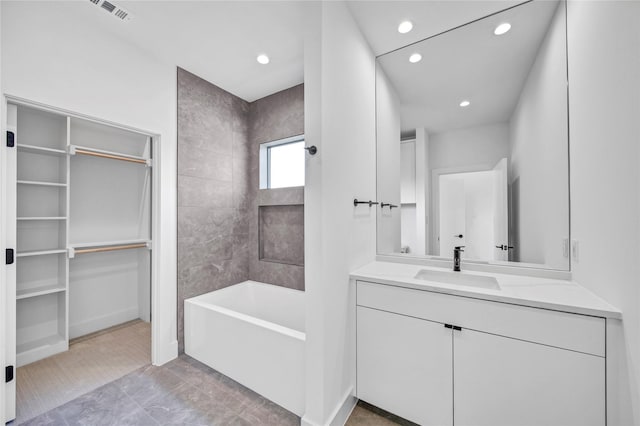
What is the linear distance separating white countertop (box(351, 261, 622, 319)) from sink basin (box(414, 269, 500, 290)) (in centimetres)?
4

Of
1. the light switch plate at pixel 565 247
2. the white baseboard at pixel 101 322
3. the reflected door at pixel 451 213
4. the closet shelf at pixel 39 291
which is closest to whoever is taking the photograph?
the light switch plate at pixel 565 247

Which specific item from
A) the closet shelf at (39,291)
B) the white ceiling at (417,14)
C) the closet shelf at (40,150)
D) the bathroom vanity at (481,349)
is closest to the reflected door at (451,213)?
the bathroom vanity at (481,349)

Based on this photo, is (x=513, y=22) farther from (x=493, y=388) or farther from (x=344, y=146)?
(x=493, y=388)

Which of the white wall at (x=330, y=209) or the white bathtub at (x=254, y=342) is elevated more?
the white wall at (x=330, y=209)

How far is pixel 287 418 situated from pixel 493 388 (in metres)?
1.23

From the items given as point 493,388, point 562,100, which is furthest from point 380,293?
point 562,100

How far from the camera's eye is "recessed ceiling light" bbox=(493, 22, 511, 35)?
162cm

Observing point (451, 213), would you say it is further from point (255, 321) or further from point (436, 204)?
point (255, 321)

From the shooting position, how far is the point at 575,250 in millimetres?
1366

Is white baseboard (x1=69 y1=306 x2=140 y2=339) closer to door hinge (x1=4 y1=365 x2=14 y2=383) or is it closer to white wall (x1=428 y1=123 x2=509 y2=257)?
door hinge (x1=4 y1=365 x2=14 y2=383)

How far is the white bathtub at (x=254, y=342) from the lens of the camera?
1.62 metres

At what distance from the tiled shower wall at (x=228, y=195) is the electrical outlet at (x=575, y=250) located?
2.10 metres

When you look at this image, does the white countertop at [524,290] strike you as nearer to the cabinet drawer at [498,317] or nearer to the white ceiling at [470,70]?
the cabinet drawer at [498,317]

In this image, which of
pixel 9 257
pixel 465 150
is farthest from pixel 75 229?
pixel 465 150
